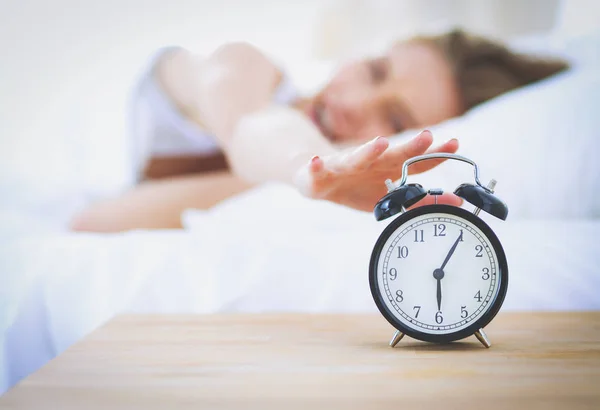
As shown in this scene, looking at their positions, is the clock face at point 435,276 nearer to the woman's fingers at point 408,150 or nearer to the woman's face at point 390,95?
the woman's fingers at point 408,150

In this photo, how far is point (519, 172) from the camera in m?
1.02

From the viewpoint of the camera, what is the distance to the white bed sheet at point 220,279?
832 millimetres

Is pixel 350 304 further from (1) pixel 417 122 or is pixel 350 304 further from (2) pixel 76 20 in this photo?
(2) pixel 76 20

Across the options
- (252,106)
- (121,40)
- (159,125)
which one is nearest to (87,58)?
(121,40)

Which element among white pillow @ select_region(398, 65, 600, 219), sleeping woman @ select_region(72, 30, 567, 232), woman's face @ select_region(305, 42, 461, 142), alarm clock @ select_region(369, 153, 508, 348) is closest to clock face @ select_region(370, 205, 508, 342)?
alarm clock @ select_region(369, 153, 508, 348)

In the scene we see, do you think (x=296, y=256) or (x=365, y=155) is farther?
(x=296, y=256)

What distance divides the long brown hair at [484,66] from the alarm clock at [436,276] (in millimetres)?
1035

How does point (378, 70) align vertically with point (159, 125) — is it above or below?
above

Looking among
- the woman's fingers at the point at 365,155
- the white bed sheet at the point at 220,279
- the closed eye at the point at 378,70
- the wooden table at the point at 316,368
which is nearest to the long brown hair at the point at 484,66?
the closed eye at the point at 378,70

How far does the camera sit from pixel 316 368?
1.89 ft

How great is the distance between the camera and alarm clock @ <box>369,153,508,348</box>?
2.07ft

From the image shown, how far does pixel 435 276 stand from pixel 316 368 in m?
0.17

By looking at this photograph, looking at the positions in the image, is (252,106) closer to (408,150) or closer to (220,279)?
(220,279)

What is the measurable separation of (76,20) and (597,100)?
133 cm
